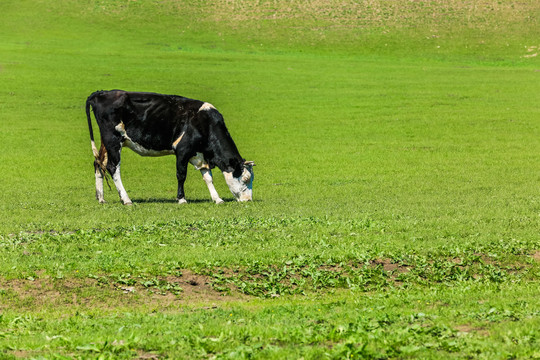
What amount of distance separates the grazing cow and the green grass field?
1022 millimetres

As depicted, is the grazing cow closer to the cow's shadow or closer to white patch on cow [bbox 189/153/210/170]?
white patch on cow [bbox 189/153/210/170]

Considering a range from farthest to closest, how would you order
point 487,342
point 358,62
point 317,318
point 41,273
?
1. point 358,62
2. point 41,273
3. point 317,318
4. point 487,342

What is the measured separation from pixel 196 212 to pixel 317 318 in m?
8.99

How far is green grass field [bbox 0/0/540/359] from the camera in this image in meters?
9.16

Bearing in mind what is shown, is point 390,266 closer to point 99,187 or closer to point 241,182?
point 241,182

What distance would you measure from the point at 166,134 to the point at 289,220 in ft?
18.7

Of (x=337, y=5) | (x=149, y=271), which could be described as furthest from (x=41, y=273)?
(x=337, y=5)

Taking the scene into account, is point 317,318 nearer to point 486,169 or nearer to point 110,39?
point 486,169

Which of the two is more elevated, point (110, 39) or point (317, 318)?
point (317, 318)

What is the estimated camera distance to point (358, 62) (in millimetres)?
61375

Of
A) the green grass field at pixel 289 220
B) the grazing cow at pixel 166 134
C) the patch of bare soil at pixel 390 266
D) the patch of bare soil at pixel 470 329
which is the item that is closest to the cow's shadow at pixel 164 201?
the green grass field at pixel 289 220

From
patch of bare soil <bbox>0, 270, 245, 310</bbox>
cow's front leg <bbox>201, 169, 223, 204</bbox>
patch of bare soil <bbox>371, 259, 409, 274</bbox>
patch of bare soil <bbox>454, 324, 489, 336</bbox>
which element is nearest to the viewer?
patch of bare soil <bbox>454, 324, 489, 336</bbox>

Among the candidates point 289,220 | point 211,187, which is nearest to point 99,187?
point 211,187

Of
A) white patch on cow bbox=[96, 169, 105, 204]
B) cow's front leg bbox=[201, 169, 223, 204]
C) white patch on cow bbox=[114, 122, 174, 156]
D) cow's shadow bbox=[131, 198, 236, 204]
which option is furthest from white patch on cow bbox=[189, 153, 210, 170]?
white patch on cow bbox=[96, 169, 105, 204]
